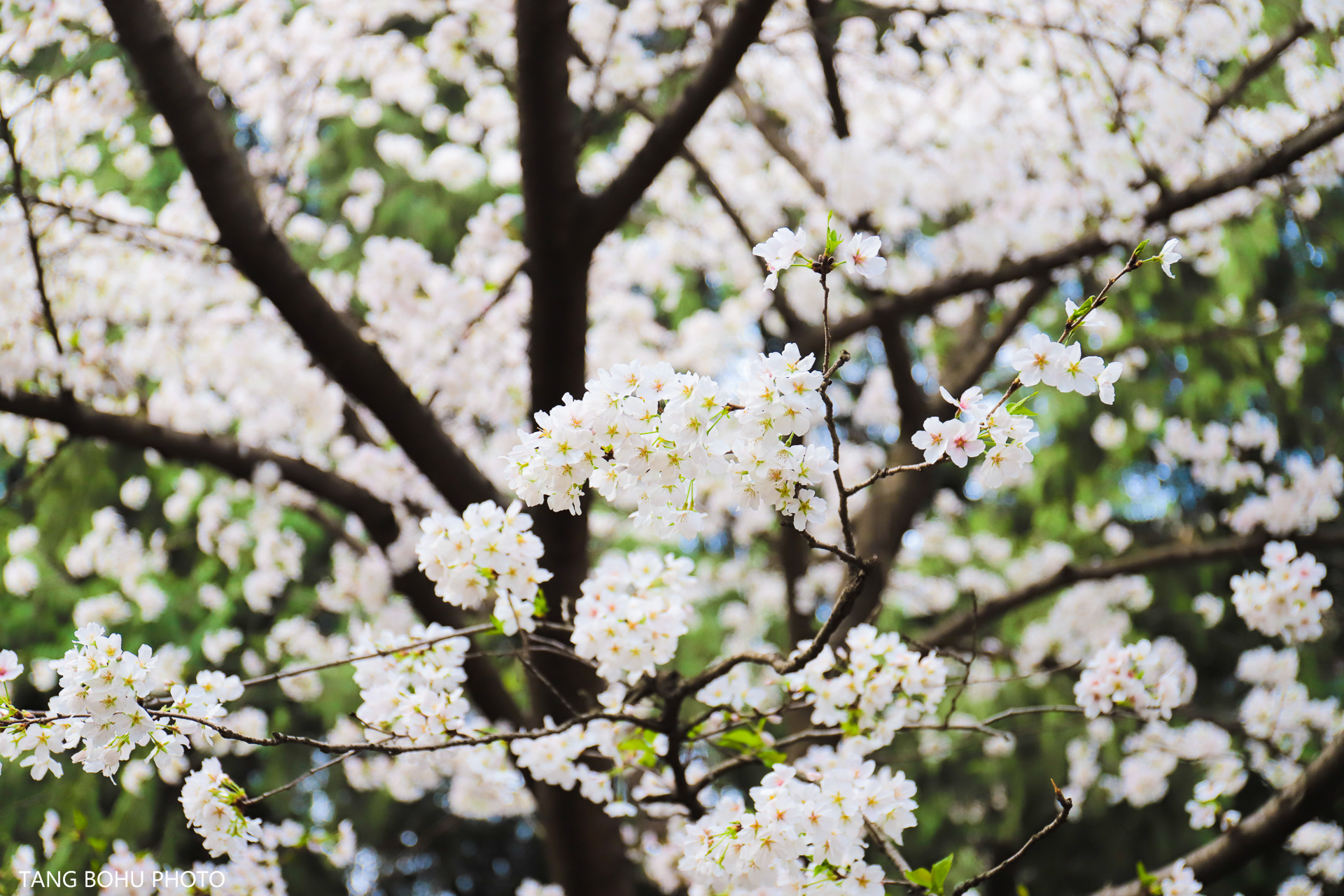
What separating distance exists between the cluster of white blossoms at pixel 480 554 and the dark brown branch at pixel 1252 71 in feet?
9.49

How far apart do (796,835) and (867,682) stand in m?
0.48

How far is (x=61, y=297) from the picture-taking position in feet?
10.8

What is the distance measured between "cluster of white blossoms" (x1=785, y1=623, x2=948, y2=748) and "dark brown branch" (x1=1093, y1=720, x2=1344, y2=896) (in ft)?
2.39

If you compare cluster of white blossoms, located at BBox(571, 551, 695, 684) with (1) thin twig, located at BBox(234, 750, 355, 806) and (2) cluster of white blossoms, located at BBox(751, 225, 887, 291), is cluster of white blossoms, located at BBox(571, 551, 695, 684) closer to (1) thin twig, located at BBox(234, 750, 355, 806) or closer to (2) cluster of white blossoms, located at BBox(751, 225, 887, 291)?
(1) thin twig, located at BBox(234, 750, 355, 806)

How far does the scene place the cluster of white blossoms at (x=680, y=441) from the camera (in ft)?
3.69

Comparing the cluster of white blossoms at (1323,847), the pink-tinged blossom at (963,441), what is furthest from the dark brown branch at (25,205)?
the cluster of white blossoms at (1323,847)

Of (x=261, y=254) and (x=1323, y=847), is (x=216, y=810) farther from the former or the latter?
(x=1323, y=847)

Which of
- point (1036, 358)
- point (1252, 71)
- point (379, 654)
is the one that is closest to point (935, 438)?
point (1036, 358)

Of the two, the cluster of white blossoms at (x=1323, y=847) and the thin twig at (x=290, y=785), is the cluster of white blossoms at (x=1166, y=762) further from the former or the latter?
the thin twig at (x=290, y=785)

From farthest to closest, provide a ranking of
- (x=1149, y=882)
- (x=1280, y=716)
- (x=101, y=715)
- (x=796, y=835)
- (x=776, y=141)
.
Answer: (x=776, y=141) → (x=1280, y=716) → (x=1149, y=882) → (x=796, y=835) → (x=101, y=715)

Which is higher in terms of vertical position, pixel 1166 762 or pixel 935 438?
pixel 1166 762

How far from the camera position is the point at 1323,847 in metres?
3.41

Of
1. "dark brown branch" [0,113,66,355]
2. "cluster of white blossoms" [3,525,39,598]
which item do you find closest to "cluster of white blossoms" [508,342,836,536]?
"dark brown branch" [0,113,66,355]

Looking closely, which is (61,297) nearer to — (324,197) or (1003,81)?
(324,197)
